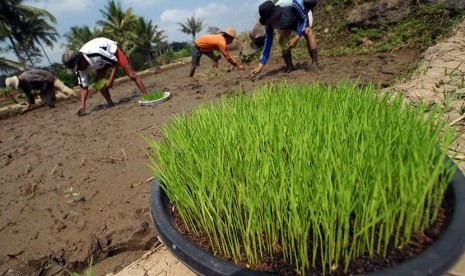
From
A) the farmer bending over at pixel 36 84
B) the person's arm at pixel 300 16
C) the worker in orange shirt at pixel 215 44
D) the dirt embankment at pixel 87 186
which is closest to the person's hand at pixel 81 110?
the dirt embankment at pixel 87 186

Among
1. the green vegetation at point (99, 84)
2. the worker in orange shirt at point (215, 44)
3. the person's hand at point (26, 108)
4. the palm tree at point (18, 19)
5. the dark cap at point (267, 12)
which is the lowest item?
the person's hand at point (26, 108)

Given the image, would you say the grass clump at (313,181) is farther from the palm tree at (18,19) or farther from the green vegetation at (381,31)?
the palm tree at (18,19)

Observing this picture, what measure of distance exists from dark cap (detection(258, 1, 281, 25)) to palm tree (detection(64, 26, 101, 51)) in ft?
95.2

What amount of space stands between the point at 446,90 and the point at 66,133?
14.7 ft

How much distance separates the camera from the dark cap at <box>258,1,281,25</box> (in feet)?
12.6

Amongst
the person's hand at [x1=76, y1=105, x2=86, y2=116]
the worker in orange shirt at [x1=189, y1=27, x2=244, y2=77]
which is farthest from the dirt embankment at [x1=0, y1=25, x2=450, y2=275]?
the worker in orange shirt at [x1=189, y1=27, x2=244, y2=77]

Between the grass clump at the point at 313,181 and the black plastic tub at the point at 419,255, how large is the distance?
0.05 m

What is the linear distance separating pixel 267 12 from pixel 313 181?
12.1 ft

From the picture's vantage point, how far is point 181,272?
1.19 metres

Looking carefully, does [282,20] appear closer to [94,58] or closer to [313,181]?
[94,58]

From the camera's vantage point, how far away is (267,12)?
388 centimetres

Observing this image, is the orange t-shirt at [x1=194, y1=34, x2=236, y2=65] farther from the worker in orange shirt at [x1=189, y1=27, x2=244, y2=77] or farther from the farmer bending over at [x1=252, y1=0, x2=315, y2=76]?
the farmer bending over at [x1=252, y1=0, x2=315, y2=76]

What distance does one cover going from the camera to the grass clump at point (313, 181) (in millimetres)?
688

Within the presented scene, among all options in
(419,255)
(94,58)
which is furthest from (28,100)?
(419,255)
